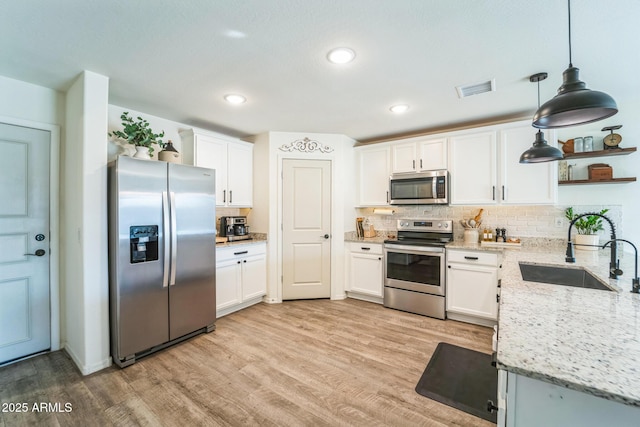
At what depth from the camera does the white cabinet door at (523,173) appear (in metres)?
2.91

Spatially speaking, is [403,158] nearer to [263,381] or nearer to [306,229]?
[306,229]

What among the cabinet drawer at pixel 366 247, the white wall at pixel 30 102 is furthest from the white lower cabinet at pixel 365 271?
the white wall at pixel 30 102

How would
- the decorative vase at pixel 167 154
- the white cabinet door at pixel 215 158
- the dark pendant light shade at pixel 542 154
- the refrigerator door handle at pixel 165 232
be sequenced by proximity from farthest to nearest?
the white cabinet door at pixel 215 158
the decorative vase at pixel 167 154
the refrigerator door handle at pixel 165 232
the dark pendant light shade at pixel 542 154

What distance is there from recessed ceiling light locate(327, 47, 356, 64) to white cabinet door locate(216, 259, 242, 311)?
2.47 metres

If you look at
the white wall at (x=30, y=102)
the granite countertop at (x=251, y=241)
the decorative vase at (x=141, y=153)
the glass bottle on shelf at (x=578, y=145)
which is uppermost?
the white wall at (x=30, y=102)

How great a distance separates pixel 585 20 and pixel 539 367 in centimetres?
199

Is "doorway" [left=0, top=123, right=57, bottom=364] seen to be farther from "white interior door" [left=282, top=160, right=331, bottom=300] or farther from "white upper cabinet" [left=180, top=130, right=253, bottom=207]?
"white interior door" [left=282, top=160, right=331, bottom=300]

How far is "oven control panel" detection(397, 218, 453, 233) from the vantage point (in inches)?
142

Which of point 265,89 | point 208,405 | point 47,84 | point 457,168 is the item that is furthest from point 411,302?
point 47,84

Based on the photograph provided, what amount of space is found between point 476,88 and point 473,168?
3.79ft

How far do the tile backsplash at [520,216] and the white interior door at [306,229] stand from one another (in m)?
1.22

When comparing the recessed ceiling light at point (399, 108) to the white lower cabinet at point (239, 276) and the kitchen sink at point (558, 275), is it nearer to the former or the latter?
the kitchen sink at point (558, 275)

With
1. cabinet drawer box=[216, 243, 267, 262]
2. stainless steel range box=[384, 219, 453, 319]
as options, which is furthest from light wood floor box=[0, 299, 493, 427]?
cabinet drawer box=[216, 243, 267, 262]

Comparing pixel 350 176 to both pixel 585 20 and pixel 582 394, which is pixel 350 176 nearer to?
pixel 585 20
